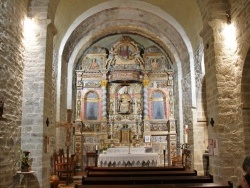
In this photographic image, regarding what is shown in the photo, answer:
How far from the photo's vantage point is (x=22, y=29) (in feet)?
25.7

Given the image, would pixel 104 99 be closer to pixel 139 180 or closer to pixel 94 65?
pixel 94 65

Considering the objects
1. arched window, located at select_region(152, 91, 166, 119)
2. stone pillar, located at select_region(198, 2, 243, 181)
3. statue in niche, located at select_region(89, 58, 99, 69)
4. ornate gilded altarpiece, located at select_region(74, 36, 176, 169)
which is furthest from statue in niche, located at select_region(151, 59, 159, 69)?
stone pillar, located at select_region(198, 2, 243, 181)

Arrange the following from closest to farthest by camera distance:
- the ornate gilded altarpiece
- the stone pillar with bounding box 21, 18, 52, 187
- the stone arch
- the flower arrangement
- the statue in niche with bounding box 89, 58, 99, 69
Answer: the flower arrangement < the stone pillar with bounding box 21, 18, 52, 187 < the stone arch < the ornate gilded altarpiece < the statue in niche with bounding box 89, 58, 99, 69

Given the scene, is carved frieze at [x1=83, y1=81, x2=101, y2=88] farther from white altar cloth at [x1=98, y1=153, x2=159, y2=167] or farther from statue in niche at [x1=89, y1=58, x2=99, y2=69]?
white altar cloth at [x1=98, y1=153, x2=159, y2=167]

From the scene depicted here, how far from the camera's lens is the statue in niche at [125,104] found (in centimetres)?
1562

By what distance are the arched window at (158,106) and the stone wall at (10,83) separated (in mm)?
9274

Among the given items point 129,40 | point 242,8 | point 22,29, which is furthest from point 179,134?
point 22,29

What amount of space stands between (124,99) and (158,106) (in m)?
1.85

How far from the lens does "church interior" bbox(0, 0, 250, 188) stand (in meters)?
7.43

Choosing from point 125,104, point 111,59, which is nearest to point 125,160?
point 125,104

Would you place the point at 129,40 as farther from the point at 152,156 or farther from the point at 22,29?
the point at 22,29

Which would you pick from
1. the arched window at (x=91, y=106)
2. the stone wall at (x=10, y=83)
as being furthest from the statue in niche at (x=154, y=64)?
the stone wall at (x=10, y=83)

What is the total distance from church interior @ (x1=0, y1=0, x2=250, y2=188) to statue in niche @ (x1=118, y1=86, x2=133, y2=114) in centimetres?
5

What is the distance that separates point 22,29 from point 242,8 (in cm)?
556
